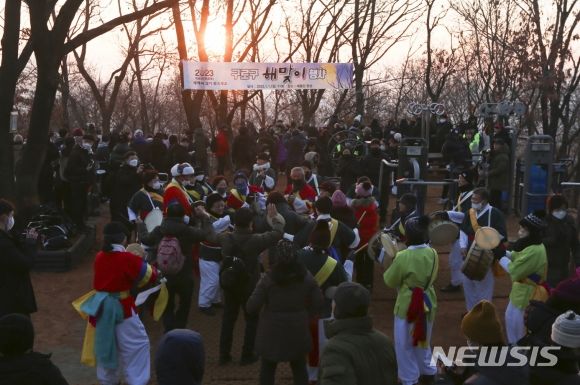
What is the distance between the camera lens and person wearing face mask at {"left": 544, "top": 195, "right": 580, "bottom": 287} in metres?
7.83

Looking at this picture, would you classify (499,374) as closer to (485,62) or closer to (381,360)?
(381,360)

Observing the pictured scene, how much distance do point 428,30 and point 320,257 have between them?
81.4ft

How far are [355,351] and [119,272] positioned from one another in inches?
114

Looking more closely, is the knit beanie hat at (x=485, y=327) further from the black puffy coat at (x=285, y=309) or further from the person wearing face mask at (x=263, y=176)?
the person wearing face mask at (x=263, y=176)

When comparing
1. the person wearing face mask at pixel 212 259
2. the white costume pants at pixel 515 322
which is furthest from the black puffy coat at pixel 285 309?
the person wearing face mask at pixel 212 259

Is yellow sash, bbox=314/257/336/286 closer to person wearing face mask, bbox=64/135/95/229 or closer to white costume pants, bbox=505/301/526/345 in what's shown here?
white costume pants, bbox=505/301/526/345

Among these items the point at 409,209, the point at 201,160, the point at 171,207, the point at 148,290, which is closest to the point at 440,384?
the point at 148,290

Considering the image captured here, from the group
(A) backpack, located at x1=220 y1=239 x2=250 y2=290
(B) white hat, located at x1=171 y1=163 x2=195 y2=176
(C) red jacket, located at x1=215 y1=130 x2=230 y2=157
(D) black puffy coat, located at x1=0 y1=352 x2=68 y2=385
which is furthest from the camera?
(C) red jacket, located at x1=215 y1=130 x2=230 y2=157

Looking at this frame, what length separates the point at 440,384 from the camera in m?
4.02

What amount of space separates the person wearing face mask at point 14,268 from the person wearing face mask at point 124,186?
4.66 metres

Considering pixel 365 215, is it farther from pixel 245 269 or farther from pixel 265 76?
pixel 265 76

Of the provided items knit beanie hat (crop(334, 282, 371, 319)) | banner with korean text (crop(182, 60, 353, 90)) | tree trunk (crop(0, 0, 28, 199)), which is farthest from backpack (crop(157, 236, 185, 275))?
banner with korean text (crop(182, 60, 353, 90))

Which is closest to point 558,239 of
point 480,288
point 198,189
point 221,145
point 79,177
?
point 480,288

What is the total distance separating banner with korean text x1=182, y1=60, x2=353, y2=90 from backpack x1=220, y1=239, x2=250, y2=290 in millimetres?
13440
